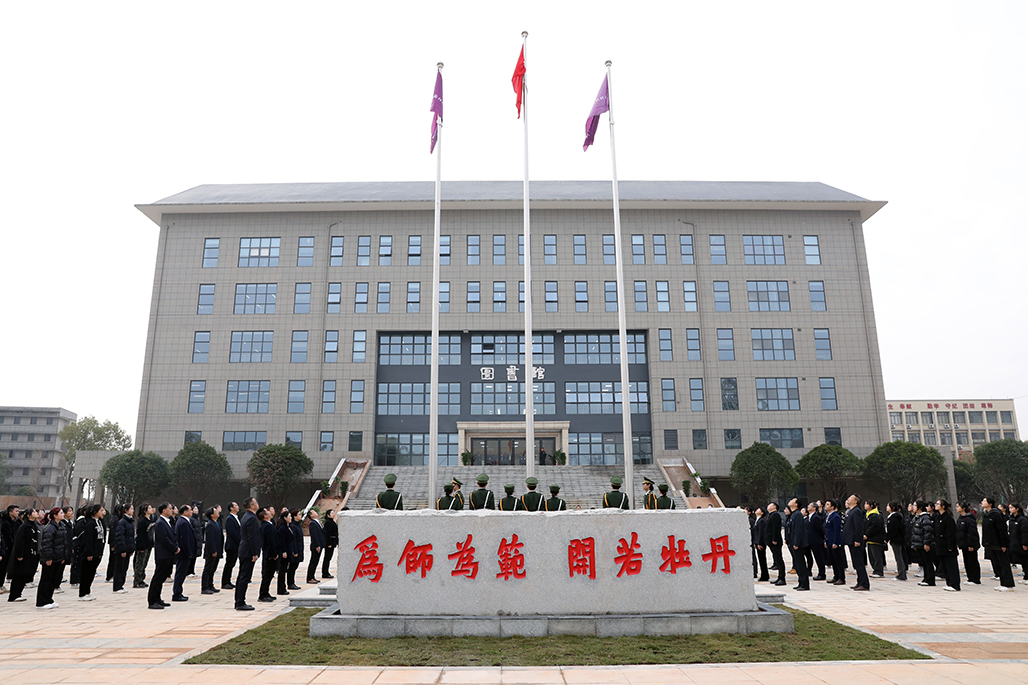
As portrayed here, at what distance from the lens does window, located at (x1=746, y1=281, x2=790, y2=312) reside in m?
32.8

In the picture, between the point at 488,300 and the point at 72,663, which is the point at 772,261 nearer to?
the point at 488,300

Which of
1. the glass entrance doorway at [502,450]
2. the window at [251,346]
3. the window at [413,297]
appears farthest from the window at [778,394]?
the window at [251,346]

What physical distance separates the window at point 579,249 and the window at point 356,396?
12.0m

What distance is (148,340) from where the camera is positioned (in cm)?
3247

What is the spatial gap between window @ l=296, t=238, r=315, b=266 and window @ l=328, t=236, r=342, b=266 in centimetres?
86

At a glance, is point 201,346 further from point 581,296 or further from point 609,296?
point 609,296

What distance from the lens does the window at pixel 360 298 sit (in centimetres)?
3269

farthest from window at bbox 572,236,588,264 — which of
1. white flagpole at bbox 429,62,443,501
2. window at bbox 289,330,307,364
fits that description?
white flagpole at bbox 429,62,443,501

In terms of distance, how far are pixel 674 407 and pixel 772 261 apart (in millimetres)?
9005

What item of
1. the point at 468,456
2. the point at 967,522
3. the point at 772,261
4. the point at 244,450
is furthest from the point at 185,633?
the point at 772,261

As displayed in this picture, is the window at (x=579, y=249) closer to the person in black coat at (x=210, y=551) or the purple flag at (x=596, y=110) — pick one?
the purple flag at (x=596, y=110)

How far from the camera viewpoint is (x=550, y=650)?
5906 mm

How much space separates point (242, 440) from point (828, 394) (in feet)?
90.0

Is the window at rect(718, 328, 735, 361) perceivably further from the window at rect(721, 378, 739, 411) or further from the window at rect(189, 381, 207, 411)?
the window at rect(189, 381, 207, 411)
